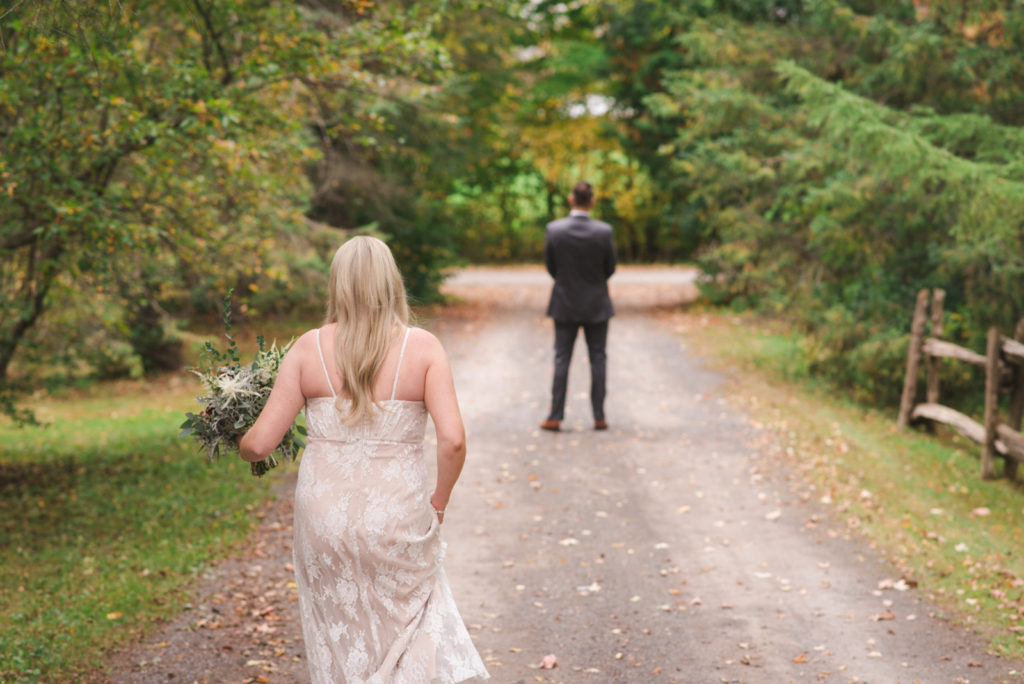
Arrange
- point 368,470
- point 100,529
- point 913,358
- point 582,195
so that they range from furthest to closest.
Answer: point 913,358 → point 582,195 → point 100,529 → point 368,470

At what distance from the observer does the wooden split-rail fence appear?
9211 millimetres

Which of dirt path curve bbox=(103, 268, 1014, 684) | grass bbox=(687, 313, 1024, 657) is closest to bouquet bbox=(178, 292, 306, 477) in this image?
dirt path curve bbox=(103, 268, 1014, 684)

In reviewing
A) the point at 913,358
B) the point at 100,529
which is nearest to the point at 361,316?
the point at 100,529

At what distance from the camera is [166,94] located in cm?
716

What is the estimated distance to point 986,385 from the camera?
30.5 feet

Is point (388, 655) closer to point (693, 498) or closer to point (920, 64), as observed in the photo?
point (693, 498)

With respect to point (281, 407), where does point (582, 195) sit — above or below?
above

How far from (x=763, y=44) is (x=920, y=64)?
14.0 ft

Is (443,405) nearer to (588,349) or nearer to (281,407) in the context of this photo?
(281,407)

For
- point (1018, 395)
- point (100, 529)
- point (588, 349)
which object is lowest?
point (100, 529)

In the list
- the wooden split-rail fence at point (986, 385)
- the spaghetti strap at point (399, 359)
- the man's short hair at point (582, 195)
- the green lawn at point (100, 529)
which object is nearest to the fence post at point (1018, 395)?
the wooden split-rail fence at point (986, 385)

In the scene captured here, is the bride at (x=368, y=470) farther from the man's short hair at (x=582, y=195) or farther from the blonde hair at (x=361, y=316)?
the man's short hair at (x=582, y=195)

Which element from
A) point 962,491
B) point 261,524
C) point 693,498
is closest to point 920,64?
point 962,491

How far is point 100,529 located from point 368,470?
227 inches
